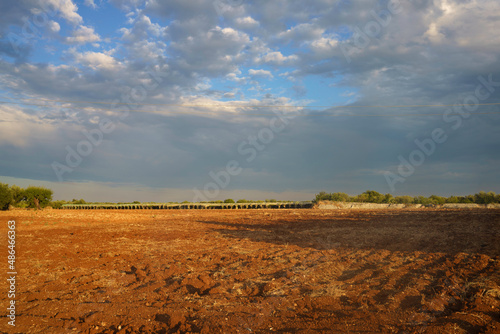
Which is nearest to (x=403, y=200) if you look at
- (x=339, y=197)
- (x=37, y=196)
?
(x=339, y=197)

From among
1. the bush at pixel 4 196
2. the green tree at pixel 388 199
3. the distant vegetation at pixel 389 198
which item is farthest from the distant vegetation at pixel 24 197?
the green tree at pixel 388 199

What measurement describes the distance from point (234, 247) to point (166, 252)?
2.40m

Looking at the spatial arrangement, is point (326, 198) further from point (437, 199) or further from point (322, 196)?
point (437, 199)

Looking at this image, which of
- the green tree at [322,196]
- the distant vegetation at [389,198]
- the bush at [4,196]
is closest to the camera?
the bush at [4,196]

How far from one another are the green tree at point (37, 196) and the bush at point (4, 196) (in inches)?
127

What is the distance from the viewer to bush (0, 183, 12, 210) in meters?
32.9

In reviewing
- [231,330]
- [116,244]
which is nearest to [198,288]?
[231,330]

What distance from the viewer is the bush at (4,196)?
32938mm

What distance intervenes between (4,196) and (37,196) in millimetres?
6257

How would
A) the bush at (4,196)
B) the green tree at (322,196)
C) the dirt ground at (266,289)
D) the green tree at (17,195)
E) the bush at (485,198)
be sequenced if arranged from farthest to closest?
1. the green tree at (322,196)
2. the bush at (485,198)
3. the green tree at (17,195)
4. the bush at (4,196)
5. the dirt ground at (266,289)

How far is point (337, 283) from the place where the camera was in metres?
6.45

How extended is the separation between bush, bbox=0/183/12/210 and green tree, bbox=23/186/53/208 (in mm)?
3232

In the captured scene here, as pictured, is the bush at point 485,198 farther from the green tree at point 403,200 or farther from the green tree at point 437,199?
the green tree at point 403,200

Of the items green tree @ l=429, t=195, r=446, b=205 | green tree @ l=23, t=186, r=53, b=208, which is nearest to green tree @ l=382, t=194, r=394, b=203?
green tree @ l=429, t=195, r=446, b=205
